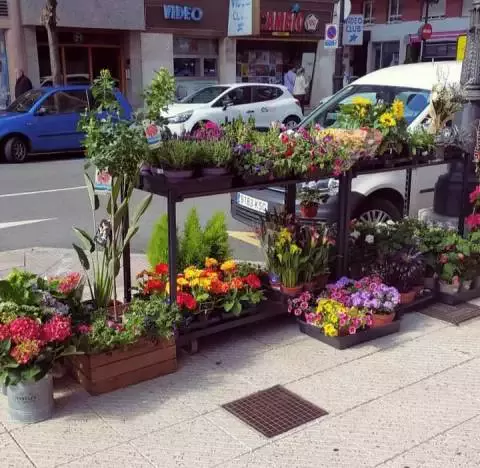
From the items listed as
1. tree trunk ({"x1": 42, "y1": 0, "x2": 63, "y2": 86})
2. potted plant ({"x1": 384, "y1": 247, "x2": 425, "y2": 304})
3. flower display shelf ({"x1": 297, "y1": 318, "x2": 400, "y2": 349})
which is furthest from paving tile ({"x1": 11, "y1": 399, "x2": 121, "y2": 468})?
tree trunk ({"x1": 42, "y1": 0, "x2": 63, "y2": 86})

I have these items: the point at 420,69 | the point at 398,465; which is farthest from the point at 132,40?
the point at 398,465

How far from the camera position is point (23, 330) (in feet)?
10.9

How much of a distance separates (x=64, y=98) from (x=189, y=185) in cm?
1141

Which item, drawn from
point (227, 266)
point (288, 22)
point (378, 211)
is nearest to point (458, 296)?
point (378, 211)

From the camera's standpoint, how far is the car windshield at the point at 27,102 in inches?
554

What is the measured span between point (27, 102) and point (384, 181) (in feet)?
33.3

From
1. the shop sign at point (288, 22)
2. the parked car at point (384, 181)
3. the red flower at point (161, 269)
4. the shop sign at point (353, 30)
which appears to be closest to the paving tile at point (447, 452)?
the red flower at point (161, 269)

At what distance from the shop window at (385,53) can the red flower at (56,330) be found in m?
32.9

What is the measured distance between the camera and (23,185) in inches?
439

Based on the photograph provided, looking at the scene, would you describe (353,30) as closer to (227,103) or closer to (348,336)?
(227,103)

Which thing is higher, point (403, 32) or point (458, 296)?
point (403, 32)

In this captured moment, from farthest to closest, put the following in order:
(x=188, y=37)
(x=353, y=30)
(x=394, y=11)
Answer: (x=394, y=11), (x=188, y=37), (x=353, y=30)

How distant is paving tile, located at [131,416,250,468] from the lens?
3.17m

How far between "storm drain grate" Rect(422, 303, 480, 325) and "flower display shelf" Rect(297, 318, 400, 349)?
51cm
